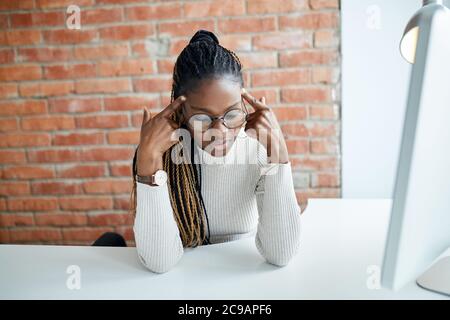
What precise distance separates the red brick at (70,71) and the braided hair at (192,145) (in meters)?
0.95

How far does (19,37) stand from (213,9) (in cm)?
89

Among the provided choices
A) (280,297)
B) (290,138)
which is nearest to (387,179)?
(290,138)

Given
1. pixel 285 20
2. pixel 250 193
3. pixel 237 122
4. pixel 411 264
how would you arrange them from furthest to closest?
pixel 285 20
pixel 250 193
pixel 237 122
pixel 411 264

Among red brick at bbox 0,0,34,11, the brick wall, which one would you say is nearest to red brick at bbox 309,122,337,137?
the brick wall

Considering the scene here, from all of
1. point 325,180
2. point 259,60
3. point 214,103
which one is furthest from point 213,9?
point 214,103

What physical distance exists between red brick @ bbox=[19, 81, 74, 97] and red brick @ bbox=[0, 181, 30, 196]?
1.41 ft

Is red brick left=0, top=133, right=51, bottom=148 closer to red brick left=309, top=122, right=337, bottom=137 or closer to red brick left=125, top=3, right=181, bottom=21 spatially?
red brick left=125, top=3, right=181, bottom=21

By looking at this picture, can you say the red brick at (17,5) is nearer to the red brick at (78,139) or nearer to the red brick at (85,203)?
the red brick at (78,139)

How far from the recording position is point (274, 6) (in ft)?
5.67

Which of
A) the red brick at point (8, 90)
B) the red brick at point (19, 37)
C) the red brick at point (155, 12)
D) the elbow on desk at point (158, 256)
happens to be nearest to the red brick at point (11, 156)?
the red brick at point (8, 90)

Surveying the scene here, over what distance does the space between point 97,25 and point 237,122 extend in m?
1.17

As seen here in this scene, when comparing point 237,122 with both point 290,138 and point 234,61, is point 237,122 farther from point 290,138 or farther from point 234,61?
point 290,138

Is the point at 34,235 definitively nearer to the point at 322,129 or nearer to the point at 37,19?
the point at 37,19

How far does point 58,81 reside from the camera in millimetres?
1894
